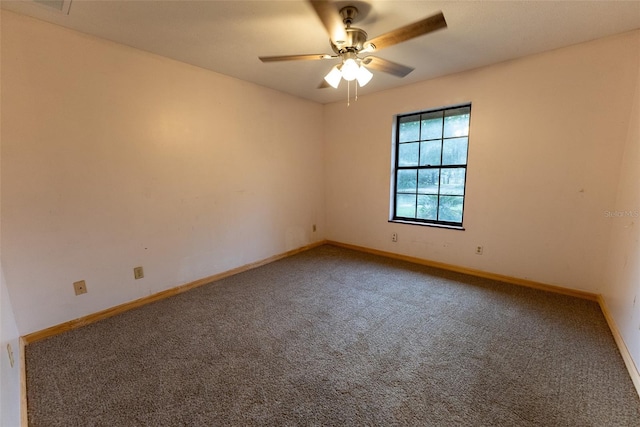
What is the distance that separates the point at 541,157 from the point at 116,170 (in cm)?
400

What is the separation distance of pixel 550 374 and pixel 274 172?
3281 mm

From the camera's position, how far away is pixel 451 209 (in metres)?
3.33

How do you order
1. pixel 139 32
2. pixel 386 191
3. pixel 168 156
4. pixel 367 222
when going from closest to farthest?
1. pixel 139 32
2. pixel 168 156
3. pixel 386 191
4. pixel 367 222

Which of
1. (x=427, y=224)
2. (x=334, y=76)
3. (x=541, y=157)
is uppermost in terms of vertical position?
(x=334, y=76)

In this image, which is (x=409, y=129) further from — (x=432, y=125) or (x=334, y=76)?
(x=334, y=76)

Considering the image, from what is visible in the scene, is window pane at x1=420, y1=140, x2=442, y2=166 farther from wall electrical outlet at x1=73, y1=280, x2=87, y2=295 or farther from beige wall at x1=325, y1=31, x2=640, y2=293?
wall electrical outlet at x1=73, y1=280, x2=87, y2=295

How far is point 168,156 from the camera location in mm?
2633

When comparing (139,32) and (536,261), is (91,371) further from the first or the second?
(536,261)

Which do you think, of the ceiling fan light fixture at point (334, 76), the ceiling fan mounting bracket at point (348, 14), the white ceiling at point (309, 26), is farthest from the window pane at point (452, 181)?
the ceiling fan mounting bracket at point (348, 14)

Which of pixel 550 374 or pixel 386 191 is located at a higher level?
pixel 386 191

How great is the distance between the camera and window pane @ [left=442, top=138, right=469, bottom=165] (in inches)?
124

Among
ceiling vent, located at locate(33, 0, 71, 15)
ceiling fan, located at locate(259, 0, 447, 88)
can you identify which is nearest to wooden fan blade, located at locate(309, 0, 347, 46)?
ceiling fan, located at locate(259, 0, 447, 88)

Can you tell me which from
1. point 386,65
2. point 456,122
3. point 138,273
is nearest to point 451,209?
point 456,122

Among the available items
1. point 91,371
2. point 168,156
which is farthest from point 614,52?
point 91,371
